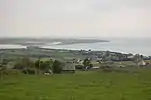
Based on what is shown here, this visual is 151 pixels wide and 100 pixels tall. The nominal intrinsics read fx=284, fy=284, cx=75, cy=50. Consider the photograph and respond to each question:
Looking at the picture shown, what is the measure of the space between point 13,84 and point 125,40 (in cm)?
Result: 72

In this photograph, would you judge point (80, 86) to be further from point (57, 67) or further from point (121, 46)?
point (121, 46)

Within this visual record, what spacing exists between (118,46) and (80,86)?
13.2 inches

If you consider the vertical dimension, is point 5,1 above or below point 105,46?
above

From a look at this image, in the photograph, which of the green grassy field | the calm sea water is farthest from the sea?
the green grassy field

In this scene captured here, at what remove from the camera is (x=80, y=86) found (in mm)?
1699

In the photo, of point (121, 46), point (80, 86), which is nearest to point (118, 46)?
point (121, 46)

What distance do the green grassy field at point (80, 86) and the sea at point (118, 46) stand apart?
0.14 m

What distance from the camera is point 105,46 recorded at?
173 cm

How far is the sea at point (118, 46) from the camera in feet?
5.63

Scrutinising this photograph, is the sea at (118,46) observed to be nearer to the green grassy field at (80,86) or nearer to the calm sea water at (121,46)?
the calm sea water at (121,46)

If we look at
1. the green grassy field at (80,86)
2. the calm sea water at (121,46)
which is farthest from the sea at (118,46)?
the green grassy field at (80,86)

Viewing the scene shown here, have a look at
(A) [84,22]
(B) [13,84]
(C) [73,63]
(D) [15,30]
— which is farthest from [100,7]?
(B) [13,84]

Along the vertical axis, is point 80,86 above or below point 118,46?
below

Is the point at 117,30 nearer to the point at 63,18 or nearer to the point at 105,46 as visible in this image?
the point at 105,46
